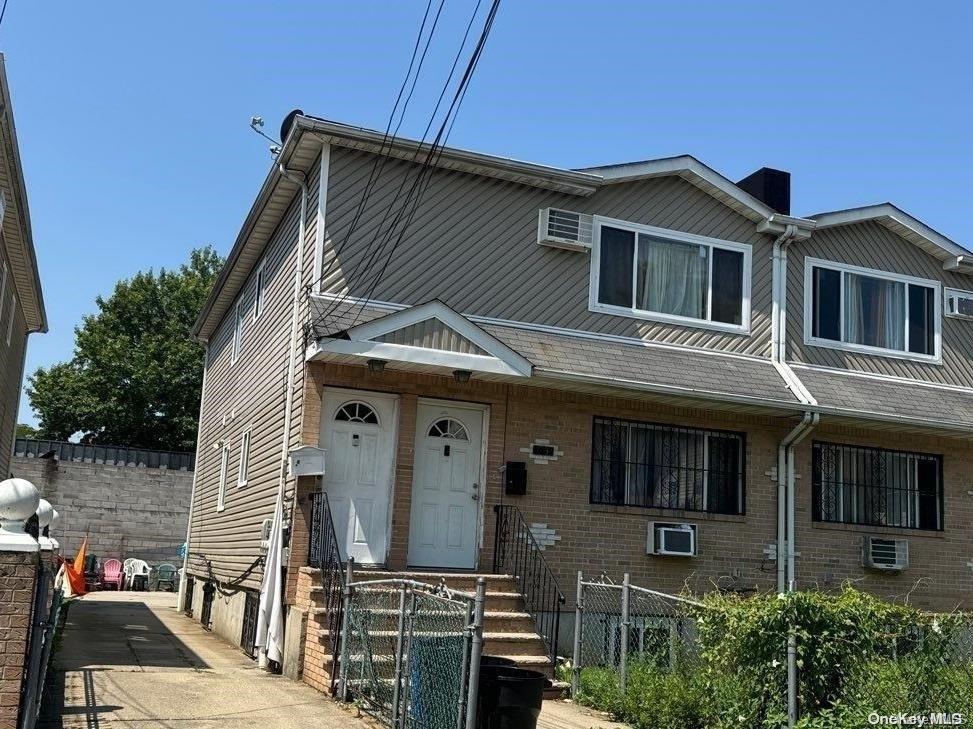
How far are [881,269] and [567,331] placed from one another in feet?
18.3

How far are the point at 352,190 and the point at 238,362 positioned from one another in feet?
21.3

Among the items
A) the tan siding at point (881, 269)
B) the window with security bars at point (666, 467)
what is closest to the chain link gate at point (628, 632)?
the window with security bars at point (666, 467)

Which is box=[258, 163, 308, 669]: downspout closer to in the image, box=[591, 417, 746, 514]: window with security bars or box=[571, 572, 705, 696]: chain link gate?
box=[571, 572, 705, 696]: chain link gate

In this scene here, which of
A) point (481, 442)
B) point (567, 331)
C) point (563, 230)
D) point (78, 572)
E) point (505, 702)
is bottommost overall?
point (78, 572)

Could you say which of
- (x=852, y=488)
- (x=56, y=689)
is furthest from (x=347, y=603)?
(x=852, y=488)

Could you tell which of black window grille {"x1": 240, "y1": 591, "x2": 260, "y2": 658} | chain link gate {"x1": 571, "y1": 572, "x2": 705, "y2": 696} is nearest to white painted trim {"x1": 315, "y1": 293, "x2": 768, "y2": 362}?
chain link gate {"x1": 571, "y1": 572, "x2": 705, "y2": 696}

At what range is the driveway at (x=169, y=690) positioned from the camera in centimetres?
866

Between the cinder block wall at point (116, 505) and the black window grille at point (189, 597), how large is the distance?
892 cm

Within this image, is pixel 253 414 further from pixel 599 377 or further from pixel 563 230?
pixel 599 377

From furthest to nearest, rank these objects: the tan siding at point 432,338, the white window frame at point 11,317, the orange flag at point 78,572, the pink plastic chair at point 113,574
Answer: the pink plastic chair at point 113,574 → the orange flag at point 78,572 → the white window frame at point 11,317 → the tan siding at point 432,338

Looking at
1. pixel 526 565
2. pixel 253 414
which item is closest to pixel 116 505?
pixel 253 414

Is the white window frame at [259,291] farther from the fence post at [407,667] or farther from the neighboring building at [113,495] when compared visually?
the neighboring building at [113,495]

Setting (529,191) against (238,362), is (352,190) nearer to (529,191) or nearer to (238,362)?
(529,191)

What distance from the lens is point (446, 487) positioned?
13.1m
